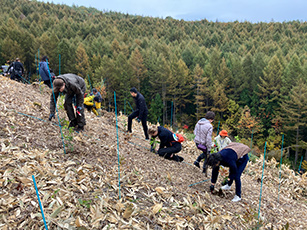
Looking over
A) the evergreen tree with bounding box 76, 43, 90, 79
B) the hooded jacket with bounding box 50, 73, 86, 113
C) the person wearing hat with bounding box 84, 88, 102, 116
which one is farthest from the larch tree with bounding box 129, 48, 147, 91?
the hooded jacket with bounding box 50, 73, 86, 113

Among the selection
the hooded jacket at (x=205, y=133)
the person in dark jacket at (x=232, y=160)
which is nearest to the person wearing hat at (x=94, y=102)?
the hooded jacket at (x=205, y=133)

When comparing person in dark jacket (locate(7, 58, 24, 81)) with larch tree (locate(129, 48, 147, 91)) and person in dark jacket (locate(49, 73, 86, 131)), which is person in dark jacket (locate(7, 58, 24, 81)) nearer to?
person in dark jacket (locate(49, 73, 86, 131))

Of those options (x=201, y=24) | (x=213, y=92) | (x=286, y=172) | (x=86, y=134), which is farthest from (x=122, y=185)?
(x=201, y=24)

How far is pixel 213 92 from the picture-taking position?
3219cm

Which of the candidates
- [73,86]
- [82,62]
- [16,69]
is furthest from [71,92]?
[82,62]

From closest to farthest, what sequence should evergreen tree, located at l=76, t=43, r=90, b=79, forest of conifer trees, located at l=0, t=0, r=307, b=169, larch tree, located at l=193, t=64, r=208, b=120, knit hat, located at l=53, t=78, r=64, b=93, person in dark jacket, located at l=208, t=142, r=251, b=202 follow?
person in dark jacket, located at l=208, t=142, r=251, b=202
knit hat, located at l=53, t=78, r=64, b=93
forest of conifer trees, located at l=0, t=0, r=307, b=169
larch tree, located at l=193, t=64, r=208, b=120
evergreen tree, located at l=76, t=43, r=90, b=79

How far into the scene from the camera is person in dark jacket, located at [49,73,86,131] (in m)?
4.46

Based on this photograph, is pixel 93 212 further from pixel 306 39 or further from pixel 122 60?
pixel 306 39

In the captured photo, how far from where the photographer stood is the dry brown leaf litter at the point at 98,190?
2761 millimetres

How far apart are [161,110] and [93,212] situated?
3206 cm

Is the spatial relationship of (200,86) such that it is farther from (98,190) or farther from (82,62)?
(98,190)

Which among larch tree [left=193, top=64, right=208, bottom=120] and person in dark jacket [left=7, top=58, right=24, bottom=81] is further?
larch tree [left=193, top=64, right=208, bottom=120]

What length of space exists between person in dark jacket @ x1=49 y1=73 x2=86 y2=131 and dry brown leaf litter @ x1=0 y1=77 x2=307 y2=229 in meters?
0.38

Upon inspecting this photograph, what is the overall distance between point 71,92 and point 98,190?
8.15 feet
